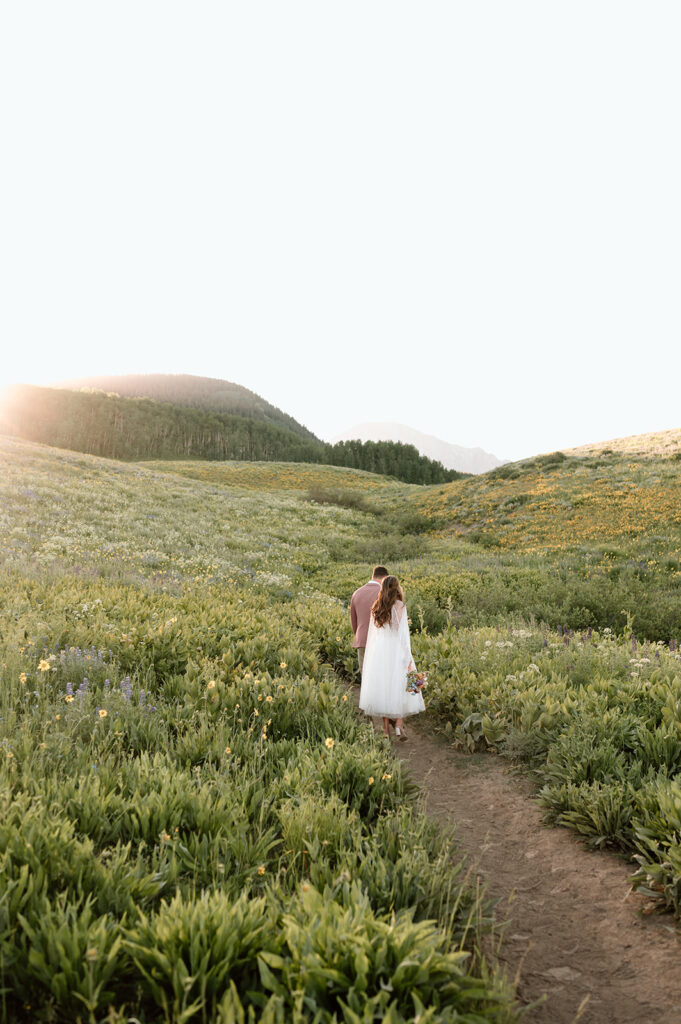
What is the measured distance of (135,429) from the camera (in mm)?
130625

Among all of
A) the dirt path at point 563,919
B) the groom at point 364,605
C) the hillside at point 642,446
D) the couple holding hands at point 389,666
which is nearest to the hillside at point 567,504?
the hillside at point 642,446

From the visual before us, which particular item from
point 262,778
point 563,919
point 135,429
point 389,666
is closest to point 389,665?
point 389,666

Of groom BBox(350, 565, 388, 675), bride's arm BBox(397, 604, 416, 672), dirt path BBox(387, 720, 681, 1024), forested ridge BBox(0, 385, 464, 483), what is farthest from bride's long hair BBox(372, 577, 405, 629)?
forested ridge BBox(0, 385, 464, 483)

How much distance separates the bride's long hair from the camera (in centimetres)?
704

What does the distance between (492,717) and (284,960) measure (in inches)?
182

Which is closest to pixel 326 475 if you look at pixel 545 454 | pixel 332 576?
pixel 545 454

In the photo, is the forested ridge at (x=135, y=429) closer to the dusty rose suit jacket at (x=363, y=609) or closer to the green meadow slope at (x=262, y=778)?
the green meadow slope at (x=262, y=778)

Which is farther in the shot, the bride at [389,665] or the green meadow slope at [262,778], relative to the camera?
the bride at [389,665]

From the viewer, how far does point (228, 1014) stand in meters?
2.03

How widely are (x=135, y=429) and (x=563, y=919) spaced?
5453 inches

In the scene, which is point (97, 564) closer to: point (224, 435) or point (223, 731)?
point (223, 731)

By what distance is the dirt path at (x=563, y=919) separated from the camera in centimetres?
301

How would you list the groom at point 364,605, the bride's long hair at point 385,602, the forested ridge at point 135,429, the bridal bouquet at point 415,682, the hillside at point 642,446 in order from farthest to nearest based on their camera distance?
the forested ridge at point 135,429, the hillside at point 642,446, the groom at point 364,605, the bride's long hair at point 385,602, the bridal bouquet at point 415,682

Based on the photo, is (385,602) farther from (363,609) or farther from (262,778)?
(262,778)
